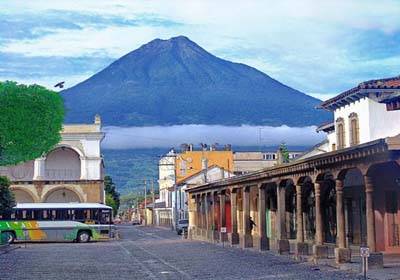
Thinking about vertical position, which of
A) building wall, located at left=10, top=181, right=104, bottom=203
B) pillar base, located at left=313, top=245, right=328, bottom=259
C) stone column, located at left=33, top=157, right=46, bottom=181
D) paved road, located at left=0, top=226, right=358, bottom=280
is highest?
stone column, located at left=33, top=157, right=46, bottom=181

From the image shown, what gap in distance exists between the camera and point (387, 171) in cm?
3016

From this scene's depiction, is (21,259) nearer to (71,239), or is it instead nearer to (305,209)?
(305,209)

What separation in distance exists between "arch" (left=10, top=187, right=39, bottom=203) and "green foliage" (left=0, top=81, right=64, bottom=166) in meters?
12.8

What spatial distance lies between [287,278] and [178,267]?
629 centimetres

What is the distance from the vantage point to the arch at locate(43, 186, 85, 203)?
252 feet

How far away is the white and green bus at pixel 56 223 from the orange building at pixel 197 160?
1853 inches

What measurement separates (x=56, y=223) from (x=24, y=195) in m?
23.1

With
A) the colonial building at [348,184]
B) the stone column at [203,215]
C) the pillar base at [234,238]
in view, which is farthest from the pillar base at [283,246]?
the stone column at [203,215]

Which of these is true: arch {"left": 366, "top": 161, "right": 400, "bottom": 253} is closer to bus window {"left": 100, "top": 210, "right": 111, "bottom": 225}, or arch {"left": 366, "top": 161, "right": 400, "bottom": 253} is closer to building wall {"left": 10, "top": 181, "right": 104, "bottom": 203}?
bus window {"left": 100, "top": 210, "right": 111, "bottom": 225}

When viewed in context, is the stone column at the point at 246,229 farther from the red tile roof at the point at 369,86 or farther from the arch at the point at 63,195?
the arch at the point at 63,195

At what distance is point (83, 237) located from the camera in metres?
55.8

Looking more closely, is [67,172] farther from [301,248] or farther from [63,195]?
[301,248]

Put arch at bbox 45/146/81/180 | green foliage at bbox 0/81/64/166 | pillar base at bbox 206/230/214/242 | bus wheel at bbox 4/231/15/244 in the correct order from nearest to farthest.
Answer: pillar base at bbox 206/230/214/242 → bus wheel at bbox 4/231/15/244 → green foliage at bbox 0/81/64/166 → arch at bbox 45/146/81/180

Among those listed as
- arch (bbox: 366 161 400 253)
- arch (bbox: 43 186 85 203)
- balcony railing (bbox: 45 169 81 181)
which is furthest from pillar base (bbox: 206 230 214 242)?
balcony railing (bbox: 45 169 81 181)
